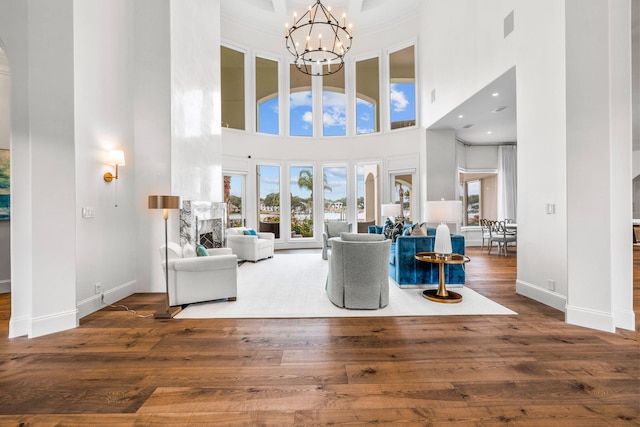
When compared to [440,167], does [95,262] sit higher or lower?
lower

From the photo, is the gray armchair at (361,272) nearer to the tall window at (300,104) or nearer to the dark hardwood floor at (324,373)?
the dark hardwood floor at (324,373)

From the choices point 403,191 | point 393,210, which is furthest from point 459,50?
point 403,191

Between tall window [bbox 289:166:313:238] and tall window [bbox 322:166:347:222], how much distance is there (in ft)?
1.59

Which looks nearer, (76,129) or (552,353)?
(552,353)

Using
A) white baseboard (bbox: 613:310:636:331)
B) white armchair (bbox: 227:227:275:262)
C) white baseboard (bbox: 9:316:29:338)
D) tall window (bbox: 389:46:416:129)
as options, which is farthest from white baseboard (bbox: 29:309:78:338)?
tall window (bbox: 389:46:416:129)

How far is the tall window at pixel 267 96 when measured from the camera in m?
9.32

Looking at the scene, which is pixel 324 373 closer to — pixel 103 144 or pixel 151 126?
pixel 103 144

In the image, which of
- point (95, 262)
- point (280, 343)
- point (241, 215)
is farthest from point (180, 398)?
point (241, 215)

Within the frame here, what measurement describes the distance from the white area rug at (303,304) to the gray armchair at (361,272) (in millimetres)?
135

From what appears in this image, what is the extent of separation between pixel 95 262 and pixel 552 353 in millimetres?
4905

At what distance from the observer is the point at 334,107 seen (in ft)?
31.8

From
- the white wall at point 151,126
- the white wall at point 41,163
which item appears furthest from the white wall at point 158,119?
the white wall at point 41,163

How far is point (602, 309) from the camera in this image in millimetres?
3014

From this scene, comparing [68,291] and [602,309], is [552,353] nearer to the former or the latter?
[602,309]
